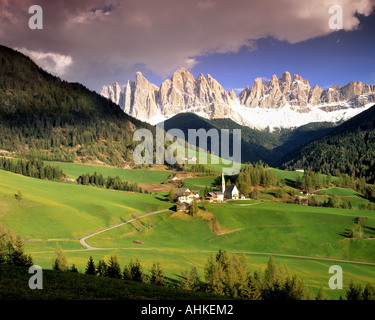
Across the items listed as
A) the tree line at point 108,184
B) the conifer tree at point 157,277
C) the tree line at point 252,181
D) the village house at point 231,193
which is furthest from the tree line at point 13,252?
the tree line at point 252,181

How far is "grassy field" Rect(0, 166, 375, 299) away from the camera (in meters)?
62.6

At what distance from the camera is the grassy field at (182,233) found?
6262cm

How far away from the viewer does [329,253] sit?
255 ft

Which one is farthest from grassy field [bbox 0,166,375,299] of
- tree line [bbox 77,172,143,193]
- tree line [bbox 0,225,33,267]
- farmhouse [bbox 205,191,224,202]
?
tree line [bbox 77,172,143,193]

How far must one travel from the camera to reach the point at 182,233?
301ft

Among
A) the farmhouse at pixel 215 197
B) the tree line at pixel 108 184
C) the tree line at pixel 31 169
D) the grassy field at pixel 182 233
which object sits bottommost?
the grassy field at pixel 182 233

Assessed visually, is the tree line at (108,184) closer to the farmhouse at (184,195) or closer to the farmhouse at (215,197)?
the farmhouse at (184,195)

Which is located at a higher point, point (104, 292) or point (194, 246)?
point (104, 292)

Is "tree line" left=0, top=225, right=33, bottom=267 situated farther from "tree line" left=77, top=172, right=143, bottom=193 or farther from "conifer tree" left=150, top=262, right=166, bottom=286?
"tree line" left=77, top=172, right=143, bottom=193

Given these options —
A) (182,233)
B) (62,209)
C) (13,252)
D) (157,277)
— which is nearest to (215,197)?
(182,233)
